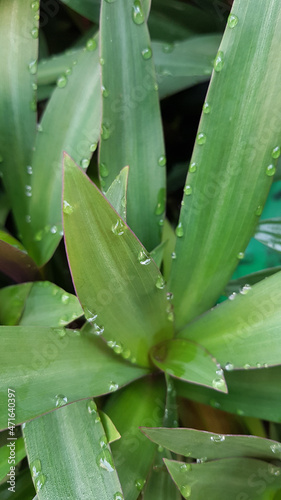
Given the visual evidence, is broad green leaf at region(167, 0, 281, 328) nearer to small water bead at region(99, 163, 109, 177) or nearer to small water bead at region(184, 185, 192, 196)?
small water bead at region(184, 185, 192, 196)

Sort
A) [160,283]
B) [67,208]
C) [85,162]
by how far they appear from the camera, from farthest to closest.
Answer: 1. [85,162]
2. [160,283]
3. [67,208]

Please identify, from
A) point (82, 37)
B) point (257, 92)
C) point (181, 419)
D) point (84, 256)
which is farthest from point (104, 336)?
point (82, 37)

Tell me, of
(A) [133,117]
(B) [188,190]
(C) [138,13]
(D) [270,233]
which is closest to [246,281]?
(D) [270,233]

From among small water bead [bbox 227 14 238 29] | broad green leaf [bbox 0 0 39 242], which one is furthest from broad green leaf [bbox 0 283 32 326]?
small water bead [bbox 227 14 238 29]

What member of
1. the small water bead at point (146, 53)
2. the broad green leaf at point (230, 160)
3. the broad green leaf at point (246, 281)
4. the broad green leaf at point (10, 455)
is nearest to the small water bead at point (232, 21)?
the broad green leaf at point (230, 160)

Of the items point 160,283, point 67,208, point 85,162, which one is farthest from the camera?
point 85,162

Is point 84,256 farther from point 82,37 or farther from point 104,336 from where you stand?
point 82,37

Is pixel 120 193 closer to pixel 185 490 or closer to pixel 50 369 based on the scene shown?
pixel 50 369

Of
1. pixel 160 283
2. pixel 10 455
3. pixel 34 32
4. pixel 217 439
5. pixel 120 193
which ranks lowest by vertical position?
pixel 10 455
